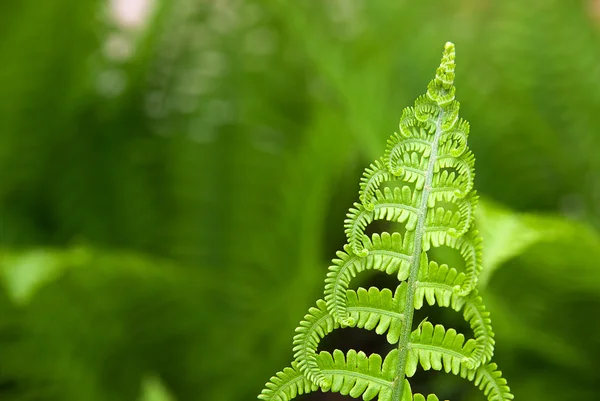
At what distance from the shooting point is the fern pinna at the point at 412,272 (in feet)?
0.54

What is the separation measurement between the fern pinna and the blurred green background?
26 cm

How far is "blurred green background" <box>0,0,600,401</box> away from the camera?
451 millimetres

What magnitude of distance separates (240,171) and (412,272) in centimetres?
44

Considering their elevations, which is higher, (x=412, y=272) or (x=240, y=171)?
(x=240, y=171)

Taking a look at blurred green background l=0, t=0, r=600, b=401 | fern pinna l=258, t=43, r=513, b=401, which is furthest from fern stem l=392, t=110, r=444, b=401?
blurred green background l=0, t=0, r=600, b=401

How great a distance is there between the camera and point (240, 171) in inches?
23.5

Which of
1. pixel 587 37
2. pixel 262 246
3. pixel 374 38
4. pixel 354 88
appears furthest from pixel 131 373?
pixel 587 37

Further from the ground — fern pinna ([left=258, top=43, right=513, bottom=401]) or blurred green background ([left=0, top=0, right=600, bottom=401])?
blurred green background ([left=0, top=0, right=600, bottom=401])

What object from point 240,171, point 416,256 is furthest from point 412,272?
point 240,171

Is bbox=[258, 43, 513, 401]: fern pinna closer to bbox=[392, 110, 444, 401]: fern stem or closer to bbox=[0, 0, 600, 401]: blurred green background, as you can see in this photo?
bbox=[392, 110, 444, 401]: fern stem

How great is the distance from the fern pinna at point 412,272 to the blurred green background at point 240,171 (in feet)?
0.84

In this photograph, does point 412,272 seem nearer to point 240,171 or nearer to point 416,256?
point 416,256

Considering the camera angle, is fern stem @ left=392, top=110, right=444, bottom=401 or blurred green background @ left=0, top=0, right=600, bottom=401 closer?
fern stem @ left=392, top=110, right=444, bottom=401

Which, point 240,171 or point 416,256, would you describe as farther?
point 240,171
